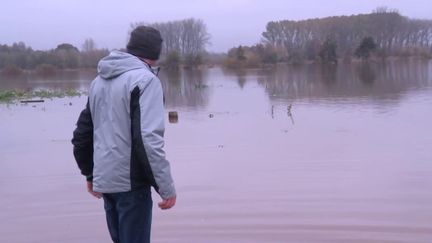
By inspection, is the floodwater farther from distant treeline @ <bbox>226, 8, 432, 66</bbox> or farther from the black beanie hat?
distant treeline @ <bbox>226, 8, 432, 66</bbox>

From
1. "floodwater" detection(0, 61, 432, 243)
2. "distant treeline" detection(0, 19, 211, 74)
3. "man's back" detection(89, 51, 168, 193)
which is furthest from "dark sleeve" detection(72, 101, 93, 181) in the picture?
"distant treeline" detection(0, 19, 211, 74)

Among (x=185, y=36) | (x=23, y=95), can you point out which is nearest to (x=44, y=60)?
(x=185, y=36)

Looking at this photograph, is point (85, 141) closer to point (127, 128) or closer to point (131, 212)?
point (127, 128)

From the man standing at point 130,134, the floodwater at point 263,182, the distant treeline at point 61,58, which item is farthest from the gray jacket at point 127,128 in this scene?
the distant treeline at point 61,58

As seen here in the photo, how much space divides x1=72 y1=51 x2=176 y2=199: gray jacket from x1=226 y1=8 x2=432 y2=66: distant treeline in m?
78.6

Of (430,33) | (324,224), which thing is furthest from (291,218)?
(430,33)

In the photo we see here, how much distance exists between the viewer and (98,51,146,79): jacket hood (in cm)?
338

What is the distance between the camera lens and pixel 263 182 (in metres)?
8.18

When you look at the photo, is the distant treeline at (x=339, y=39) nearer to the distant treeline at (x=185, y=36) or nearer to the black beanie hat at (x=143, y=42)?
the distant treeline at (x=185, y=36)

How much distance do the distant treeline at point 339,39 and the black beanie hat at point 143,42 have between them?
78.5 m

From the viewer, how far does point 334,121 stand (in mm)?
15133

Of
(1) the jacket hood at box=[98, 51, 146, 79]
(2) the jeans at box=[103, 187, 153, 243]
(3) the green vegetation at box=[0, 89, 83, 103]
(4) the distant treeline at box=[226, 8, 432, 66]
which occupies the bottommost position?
(3) the green vegetation at box=[0, 89, 83, 103]

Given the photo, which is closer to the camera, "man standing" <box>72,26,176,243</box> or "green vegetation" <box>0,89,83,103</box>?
"man standing" <box>72,26,176,243</box>

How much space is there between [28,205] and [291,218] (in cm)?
335
